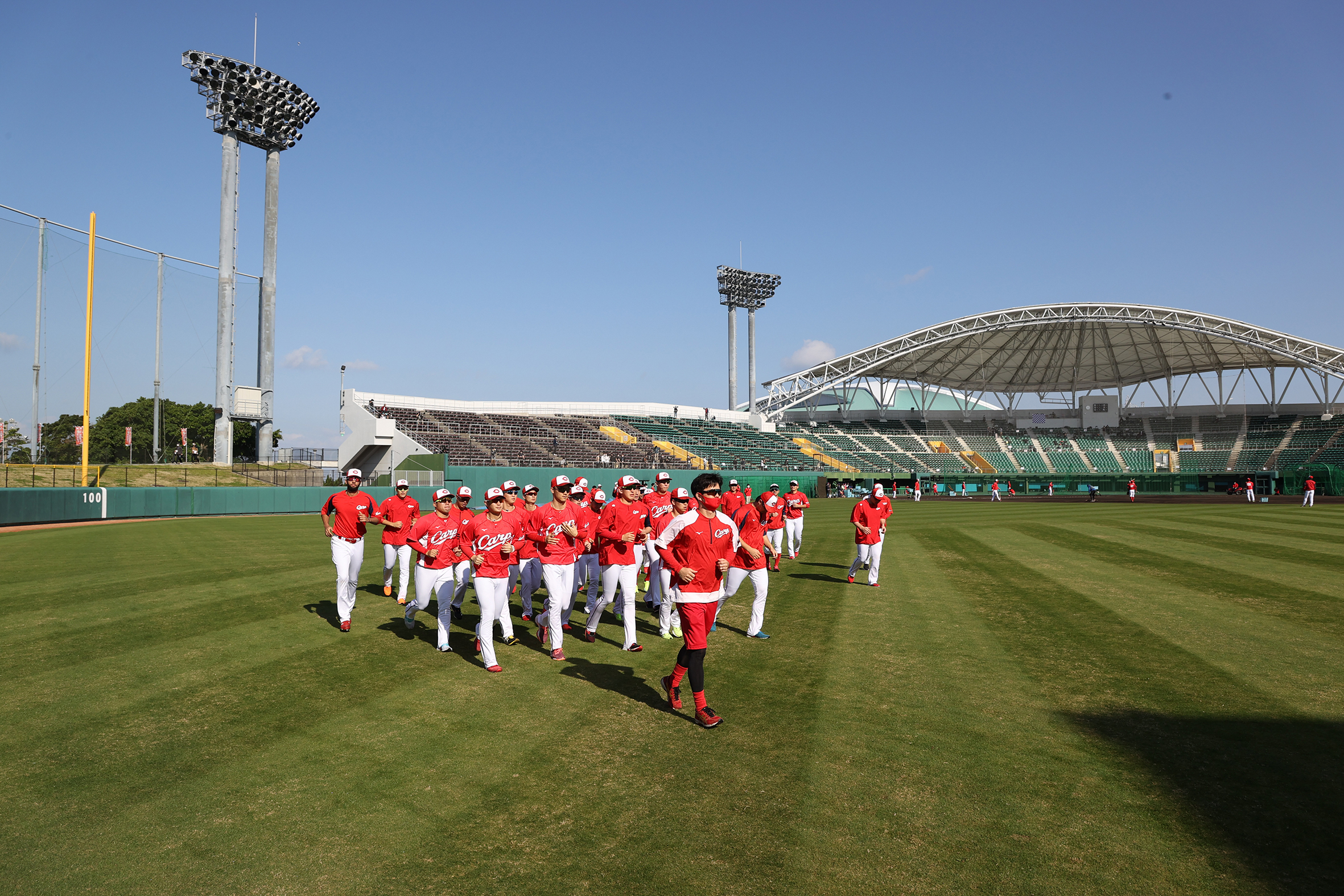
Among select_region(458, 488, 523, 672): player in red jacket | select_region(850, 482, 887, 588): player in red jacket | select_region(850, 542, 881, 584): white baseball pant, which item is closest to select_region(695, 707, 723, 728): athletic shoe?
select_region(458, 488, 523, 672): player in red jacket

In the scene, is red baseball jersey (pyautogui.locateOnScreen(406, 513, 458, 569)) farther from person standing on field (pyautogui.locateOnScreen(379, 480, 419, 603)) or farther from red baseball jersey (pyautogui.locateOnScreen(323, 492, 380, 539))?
person standing on field (pyautogui.locateOnScreen(379, 480, 419, 603))

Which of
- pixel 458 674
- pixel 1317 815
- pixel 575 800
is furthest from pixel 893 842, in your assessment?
pixel 458 674

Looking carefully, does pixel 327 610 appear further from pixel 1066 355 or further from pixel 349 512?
pixel 1066 355

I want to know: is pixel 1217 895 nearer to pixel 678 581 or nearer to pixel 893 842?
pixel 893 842

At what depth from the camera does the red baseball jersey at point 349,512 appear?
10.2 metres

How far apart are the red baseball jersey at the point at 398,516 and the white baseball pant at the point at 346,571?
881mm

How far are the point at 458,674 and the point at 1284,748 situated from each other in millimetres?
7192

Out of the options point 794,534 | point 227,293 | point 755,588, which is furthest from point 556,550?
point 227,293

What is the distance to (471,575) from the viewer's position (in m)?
12.2

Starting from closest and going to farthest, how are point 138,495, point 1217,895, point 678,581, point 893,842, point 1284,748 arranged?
1. point 1217,895
2. point 893,842
3. point 1284,748
4. point 678,581
5. point 138,495

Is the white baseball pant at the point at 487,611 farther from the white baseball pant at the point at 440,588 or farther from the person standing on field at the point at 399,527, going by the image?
the person standing on field at the point at 399,527

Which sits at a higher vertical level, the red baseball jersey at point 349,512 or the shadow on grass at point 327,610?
the red baseball jersey at point 349,512

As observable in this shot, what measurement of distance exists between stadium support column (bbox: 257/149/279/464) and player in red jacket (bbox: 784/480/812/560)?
138 ft

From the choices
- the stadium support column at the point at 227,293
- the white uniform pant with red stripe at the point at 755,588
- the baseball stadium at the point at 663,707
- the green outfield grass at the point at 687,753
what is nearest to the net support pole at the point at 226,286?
the stadium support column at the point at 227,293
